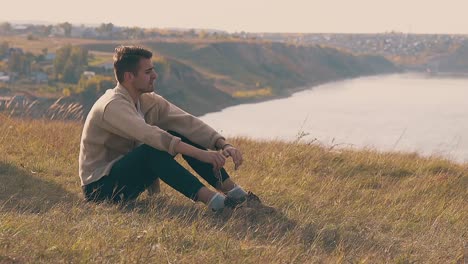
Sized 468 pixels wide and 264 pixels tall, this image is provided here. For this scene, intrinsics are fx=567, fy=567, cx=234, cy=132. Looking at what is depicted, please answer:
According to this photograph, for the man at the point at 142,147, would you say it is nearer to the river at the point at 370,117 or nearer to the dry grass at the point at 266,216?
the dry grass at the point at 266,216

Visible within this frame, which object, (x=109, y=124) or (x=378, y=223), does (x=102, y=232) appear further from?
(x=378, y=223)

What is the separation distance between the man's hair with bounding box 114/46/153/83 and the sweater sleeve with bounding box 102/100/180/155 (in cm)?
27

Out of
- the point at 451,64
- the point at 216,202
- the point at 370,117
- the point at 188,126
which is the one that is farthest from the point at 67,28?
the point at 216,202

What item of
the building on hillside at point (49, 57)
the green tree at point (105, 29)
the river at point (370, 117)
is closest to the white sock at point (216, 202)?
the river at point (370, 117)

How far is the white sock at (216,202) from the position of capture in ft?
13.7

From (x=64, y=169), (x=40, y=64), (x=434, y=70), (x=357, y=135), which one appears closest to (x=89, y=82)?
(x=40, y=64)

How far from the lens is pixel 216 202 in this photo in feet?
13.7

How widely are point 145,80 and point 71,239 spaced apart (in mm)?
1515

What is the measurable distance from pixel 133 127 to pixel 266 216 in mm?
1203

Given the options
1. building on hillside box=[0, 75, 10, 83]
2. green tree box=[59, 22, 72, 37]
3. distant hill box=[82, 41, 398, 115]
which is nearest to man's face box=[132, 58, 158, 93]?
distant hill box=[82, 41, 398, 115]

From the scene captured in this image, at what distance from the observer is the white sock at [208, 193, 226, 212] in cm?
418

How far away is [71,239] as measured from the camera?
315 cm

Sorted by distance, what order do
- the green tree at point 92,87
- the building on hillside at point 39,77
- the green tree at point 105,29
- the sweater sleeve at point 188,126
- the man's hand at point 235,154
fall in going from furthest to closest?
1. the green tree at point 105,29
2. the building on hillside at point 39,77
3. the green tree at point 92,87
4. the sweater sleeve at point 188,126
5. the man's hand at point 235,154

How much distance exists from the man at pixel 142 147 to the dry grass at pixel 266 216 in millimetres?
174
